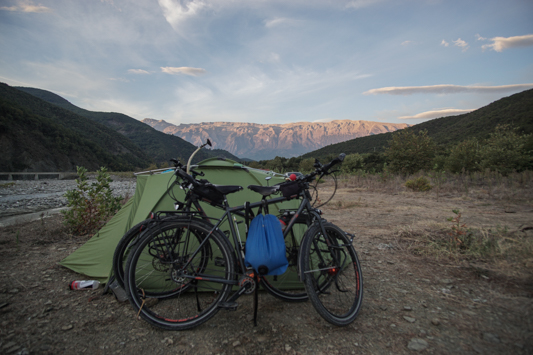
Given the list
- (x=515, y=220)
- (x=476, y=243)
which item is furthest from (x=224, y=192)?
(x=515, y=220)

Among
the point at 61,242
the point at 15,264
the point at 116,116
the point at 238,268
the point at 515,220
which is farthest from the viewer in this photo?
the point at 116,116

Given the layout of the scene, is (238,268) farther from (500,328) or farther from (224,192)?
(500,328)

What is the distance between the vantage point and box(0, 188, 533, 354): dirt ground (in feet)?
6.57

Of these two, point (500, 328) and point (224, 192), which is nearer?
point (500, 328)

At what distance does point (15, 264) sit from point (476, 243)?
6.91 metres

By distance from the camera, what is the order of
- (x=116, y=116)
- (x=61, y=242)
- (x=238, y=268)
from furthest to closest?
(x=116, y=116)
(x=61, y=242)
(x=238, y=268)

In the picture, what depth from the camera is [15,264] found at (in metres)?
3.61

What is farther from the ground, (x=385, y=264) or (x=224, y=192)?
(x=224, y=192)

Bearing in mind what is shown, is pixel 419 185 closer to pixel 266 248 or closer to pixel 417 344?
pixel 417 344

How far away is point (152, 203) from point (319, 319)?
2.39 meters

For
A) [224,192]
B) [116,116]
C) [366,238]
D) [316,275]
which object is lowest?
[366,238]

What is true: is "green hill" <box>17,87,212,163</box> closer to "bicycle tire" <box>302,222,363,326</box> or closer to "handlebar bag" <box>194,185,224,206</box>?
"handlebar bag" <box>194,185,224,206</box>

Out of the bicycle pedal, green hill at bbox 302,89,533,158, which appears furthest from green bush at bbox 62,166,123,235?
green hill at bbox 302,89,533,158

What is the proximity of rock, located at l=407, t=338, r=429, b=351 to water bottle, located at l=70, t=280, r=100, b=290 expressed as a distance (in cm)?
341
